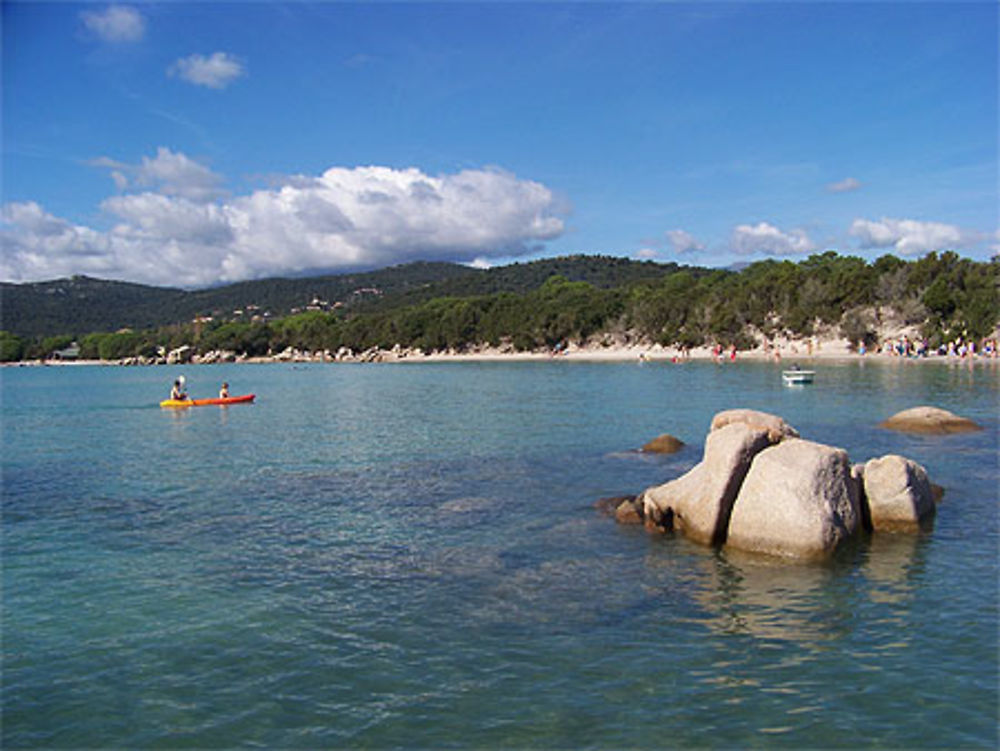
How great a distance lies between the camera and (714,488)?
15531mm

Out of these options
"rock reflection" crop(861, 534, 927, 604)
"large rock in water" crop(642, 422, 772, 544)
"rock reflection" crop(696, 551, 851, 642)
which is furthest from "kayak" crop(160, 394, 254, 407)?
"rock reflection" crop(861, 534, 927, 604)

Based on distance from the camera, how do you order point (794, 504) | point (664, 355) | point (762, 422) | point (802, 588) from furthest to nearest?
point (664, 355)
point (762, 422)
point (794, 504)
point (802, 588)

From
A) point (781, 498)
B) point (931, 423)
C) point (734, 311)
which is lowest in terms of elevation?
point (931, 423)

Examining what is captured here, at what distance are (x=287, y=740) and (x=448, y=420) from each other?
33.0m

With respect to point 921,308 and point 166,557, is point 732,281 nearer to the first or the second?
point 921,308

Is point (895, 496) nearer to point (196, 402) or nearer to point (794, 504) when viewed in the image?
point (794, 504)

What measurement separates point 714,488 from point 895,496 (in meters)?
4.26

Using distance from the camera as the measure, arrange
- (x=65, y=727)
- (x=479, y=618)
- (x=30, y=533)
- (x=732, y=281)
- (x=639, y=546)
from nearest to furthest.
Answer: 1. (x=65, y=727)
2. (x=479, y=618)
3. (x=639, y=546)
4. (x=30, y=533)
5. (x=732, y=281)

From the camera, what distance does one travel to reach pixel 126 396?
73375mm

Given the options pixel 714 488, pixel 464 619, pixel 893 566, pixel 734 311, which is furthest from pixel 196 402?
pixel 734 311

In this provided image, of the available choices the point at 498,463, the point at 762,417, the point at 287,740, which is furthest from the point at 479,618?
the point at 498,463

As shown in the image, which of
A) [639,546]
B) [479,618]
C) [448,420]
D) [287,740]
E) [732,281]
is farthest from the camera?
[732,281]

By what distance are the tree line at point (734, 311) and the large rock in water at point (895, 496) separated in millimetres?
79389

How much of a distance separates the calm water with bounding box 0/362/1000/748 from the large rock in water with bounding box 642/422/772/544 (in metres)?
0.83
